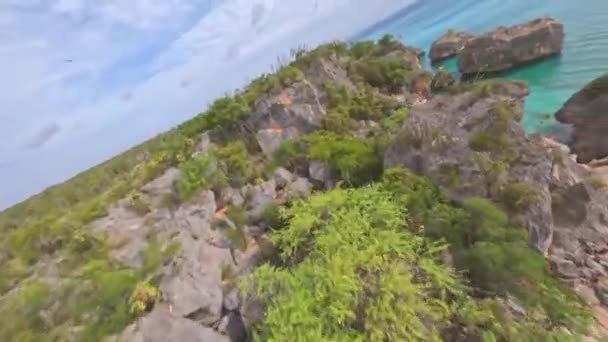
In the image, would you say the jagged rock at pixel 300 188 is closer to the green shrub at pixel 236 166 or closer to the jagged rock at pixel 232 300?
the green shrub at pixel 236 166

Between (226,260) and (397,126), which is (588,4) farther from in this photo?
(226,260)

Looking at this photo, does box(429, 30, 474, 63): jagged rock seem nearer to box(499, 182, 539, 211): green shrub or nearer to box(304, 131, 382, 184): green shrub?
box(304, 131, 382, 184): green shrub

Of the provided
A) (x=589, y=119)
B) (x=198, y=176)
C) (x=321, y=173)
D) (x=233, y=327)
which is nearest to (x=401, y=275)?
(x=233, y=327)

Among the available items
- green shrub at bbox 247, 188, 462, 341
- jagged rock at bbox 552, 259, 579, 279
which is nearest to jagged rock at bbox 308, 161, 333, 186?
green shrub at bbox 247, 188, 462, 341

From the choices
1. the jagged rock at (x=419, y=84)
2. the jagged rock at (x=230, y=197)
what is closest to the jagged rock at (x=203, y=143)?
the jagged rock at (x=230, y=197)

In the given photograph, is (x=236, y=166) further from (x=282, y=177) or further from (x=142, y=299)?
(x=142, y=299)

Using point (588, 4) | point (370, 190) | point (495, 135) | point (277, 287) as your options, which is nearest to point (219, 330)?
point (277, 287)
